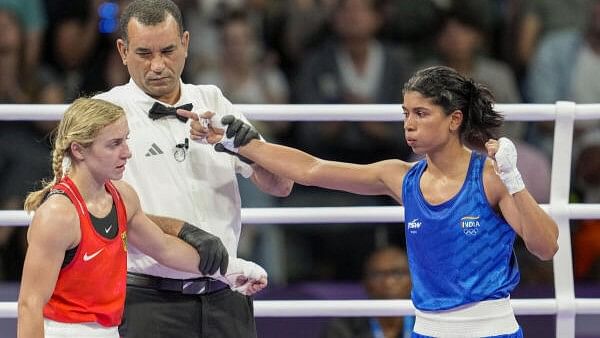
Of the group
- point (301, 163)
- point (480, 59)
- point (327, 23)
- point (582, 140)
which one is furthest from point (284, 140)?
point (301, 163)

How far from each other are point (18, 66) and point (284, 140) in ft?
5.37

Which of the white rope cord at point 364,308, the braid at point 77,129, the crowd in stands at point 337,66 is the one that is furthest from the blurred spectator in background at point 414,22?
the braid at point 77,129

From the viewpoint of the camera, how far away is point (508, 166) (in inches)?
134

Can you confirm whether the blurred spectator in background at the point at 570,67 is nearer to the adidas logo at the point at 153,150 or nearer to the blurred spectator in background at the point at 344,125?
the blurred spectator in background at the point at 344,125

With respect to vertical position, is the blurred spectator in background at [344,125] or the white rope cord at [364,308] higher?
the blurred spectator in background at [344,125]

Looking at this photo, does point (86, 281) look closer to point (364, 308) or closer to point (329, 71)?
point (364, 308)

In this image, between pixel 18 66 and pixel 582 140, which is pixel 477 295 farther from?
pixel 18 66

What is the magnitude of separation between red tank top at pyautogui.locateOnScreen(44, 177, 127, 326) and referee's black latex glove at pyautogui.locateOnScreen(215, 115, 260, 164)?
563 mm

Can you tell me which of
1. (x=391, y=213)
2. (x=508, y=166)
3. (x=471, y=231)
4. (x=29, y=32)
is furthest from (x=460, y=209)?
(x=29, y=32)

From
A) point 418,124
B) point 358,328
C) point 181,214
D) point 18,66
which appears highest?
point 18,66

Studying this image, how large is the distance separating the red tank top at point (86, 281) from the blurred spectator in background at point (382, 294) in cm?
198

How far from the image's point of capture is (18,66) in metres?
6.61

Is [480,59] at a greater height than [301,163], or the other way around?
[480,59]

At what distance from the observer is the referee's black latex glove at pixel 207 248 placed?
3592 millimetres
